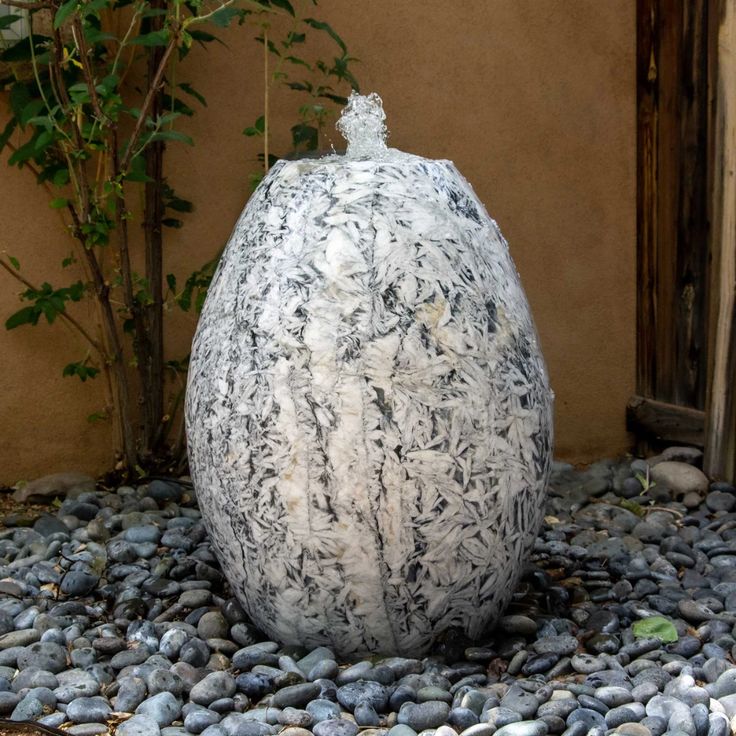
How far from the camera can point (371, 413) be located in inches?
92.9

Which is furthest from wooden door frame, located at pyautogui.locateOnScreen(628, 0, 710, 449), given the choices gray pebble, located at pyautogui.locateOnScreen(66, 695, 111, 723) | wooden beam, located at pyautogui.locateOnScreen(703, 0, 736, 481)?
gray pebble, located at pyautogui.locateOnScreen(66, 695, 111, 723)

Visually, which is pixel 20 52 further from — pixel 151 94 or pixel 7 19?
pixel 151 94

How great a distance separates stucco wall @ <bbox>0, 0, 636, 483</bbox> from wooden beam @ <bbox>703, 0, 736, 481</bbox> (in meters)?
0.66

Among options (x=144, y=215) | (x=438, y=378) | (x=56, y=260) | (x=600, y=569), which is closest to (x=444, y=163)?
(x=438, y=378)

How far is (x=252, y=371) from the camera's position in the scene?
8.06 feet

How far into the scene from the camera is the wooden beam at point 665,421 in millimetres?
4426

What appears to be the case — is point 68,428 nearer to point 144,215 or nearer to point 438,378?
point 144,215

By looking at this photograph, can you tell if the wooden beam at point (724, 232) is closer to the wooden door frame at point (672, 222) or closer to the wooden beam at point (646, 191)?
the wooden door frame at point (672, 222)

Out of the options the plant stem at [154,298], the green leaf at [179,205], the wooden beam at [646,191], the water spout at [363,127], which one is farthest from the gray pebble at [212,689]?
the wooden beam at [646,191]

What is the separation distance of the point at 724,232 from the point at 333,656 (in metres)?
2.36

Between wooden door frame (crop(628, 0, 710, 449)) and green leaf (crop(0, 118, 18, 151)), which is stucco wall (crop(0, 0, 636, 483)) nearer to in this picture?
wooden door frame (crop(628, 0, 710, 449))

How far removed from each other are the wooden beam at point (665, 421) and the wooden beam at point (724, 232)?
1.03 feet

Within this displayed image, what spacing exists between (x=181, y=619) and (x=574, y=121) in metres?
2.84

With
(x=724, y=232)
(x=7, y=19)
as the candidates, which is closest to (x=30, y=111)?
(x=7, y=19)
